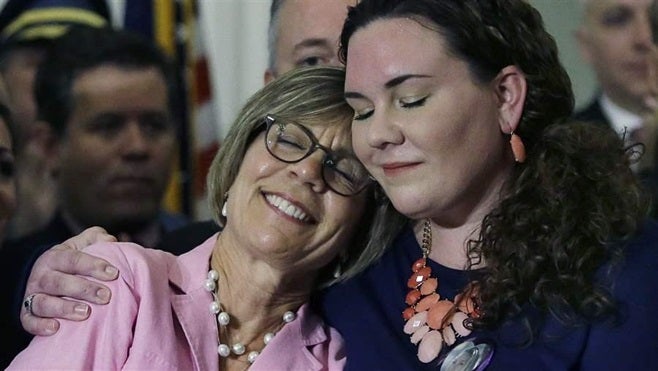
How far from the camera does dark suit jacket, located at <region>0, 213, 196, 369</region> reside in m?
1.87

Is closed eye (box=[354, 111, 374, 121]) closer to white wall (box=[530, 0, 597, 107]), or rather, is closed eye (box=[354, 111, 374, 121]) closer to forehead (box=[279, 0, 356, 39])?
forehead (box=[279, 0, 356, 39])

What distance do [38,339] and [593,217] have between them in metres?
0.88

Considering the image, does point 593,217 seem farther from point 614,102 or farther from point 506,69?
point 614,102

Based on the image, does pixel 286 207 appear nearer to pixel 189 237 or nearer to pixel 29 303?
pixel 29 303

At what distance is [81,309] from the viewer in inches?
60.6

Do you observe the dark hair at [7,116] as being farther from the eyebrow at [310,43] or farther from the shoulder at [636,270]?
the shoulder at [636,270]

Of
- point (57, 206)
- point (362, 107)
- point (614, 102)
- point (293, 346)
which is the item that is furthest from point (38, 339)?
point (614, 102)

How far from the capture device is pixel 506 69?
1.51 metres

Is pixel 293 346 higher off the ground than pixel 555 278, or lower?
lower

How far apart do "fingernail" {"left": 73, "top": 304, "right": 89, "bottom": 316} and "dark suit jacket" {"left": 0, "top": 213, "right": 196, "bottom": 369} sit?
0.27 m

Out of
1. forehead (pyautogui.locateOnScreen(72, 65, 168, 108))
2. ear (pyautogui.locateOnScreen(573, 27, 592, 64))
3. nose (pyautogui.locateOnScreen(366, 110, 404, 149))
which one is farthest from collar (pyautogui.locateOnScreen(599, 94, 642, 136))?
nose (pyautogui.locateOnScreen(366, 110, 404, 149))

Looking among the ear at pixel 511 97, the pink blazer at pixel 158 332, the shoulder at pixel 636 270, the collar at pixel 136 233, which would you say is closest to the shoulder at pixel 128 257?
the pink blazer at pixel 158 332

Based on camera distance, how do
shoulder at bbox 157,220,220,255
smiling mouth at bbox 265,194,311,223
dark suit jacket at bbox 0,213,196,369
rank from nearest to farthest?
1. smiling mouth at bbox 265,194,311,223
2. dark suit jacket at bbox 0,213,196,369
3. shoulder at bbox 157,220,220,255

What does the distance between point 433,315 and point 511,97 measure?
0.36m
